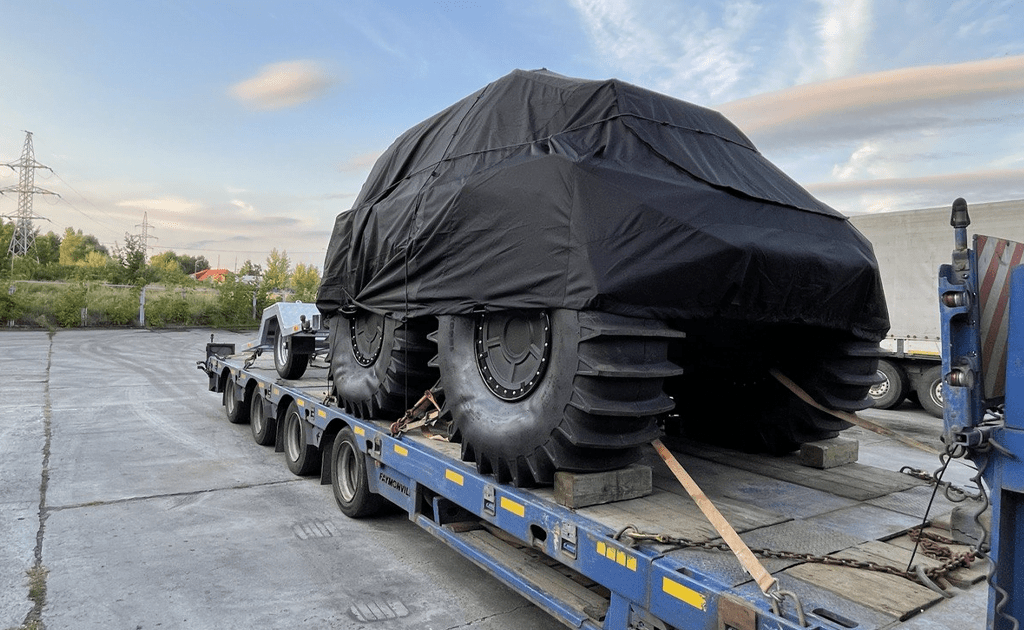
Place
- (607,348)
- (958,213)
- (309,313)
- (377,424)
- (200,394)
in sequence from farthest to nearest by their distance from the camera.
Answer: (200,394) < (309,313) < (377,424) < (607,348) < (958,213)

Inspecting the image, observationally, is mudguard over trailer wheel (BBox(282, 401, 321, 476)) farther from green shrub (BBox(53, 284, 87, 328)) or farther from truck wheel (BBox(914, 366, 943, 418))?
green shrub (BBox(53, 284, 87, 328))

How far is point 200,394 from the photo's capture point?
14.1 metres

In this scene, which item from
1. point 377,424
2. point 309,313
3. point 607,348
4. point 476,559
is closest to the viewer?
point 607,348

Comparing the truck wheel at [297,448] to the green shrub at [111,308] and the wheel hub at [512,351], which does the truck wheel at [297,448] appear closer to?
the wheel hub at [512,351]

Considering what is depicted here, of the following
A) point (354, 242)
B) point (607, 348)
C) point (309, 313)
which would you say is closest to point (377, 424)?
point (354, 242)

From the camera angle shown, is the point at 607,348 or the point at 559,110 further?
the point at 559,110

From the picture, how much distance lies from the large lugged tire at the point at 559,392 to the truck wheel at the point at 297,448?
12.4 feet

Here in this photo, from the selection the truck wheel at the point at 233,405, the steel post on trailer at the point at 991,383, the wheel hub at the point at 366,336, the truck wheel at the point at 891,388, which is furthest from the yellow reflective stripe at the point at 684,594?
the truck wheel at the point at 891,388

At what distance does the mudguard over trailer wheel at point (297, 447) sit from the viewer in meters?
7.45

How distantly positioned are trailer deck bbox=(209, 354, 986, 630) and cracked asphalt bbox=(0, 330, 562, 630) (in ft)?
1.73

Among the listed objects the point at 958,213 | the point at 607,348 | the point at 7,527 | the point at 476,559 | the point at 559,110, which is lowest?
the point at 7,527

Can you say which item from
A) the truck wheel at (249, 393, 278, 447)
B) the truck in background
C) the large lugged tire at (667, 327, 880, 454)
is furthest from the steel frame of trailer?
the truck in background

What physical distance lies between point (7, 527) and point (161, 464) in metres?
2.33

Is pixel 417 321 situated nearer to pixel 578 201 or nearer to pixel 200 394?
pixel 578 201
